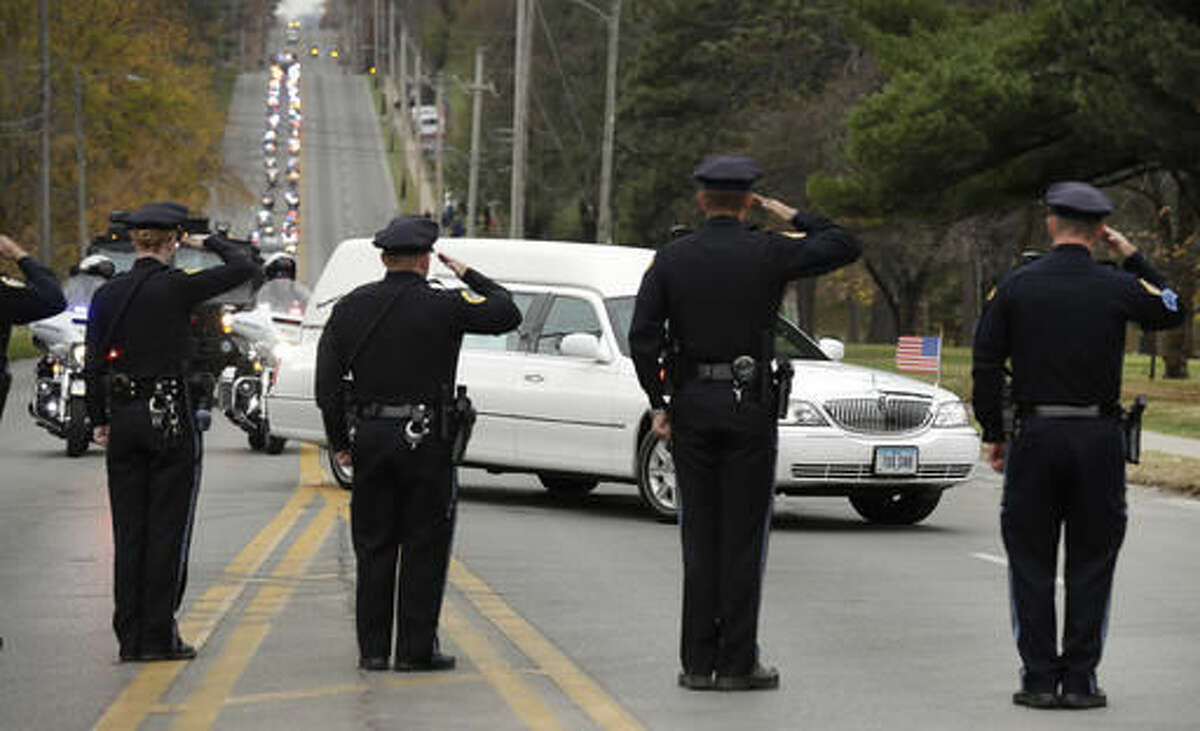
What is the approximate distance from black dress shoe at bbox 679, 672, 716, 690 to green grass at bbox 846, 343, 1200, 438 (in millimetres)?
22615

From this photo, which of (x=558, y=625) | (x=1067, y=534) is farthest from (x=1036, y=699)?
(x=558, y=625)

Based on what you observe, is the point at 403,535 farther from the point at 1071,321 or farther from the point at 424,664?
the point at 1071,321

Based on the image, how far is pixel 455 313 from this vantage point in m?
10.6

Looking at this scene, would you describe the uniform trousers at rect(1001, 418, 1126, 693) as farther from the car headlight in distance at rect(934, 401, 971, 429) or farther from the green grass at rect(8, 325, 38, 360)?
the green grass at rect(8, 325, 38, 360)

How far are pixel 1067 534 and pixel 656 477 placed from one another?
26.8ft

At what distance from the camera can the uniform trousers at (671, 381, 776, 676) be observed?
399 inches

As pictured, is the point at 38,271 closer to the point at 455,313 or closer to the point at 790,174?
the point at 455,313

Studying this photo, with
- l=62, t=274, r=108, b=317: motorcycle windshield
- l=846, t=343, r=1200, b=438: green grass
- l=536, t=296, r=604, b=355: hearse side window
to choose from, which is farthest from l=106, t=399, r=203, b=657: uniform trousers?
l=846, t=343, r=1200, b=438: green grass

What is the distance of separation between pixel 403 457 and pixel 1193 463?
16.8 m

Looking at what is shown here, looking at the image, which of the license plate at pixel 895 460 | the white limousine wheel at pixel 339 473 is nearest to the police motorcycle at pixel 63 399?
the white limousine wheel at pixel 339 473

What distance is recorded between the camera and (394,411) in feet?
34.8

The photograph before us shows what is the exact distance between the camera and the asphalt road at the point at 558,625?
9609mm

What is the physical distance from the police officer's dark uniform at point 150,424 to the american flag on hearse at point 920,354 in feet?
88.1

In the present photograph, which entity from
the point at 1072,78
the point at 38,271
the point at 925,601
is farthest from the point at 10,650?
the point at 1072,78
